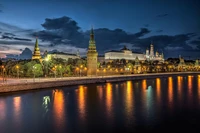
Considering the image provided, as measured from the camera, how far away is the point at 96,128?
1533cm

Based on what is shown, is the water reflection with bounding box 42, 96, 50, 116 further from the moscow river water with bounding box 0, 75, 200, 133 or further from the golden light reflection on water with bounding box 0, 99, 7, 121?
the golden light reflection on water with bounding box 0, 99, 7, 121

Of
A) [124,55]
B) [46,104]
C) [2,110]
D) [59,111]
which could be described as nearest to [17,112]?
[2,110]

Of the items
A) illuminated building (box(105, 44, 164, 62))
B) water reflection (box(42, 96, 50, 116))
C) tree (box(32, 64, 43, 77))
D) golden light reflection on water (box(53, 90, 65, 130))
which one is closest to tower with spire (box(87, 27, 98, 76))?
tree (box(32, 64, 43, 77))

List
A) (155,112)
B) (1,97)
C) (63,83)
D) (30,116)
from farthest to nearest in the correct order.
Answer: (63,83)
(1,97)
(155,112)
(30,116)

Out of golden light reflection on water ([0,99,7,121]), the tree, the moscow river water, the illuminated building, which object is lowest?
the moscow river water

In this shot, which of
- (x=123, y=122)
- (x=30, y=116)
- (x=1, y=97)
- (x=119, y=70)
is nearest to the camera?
(x=123, y=122)

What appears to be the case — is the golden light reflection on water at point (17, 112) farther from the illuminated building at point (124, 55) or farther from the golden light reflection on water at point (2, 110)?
the illuminated building at point (124, 55)

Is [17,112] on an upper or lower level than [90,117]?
upper

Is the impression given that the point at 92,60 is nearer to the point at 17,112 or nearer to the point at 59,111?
the point at 59,111

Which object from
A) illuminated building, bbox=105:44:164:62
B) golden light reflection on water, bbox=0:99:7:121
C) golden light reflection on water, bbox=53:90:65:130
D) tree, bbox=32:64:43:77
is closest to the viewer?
golden light reflection on water, bbox=53:90:65:130

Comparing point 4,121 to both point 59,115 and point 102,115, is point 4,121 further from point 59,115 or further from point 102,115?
point 102,115

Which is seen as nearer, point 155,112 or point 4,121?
Answer: point 4,121

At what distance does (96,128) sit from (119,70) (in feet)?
201

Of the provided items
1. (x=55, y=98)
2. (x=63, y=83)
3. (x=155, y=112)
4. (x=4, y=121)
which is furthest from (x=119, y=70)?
(x=4, y=121)
